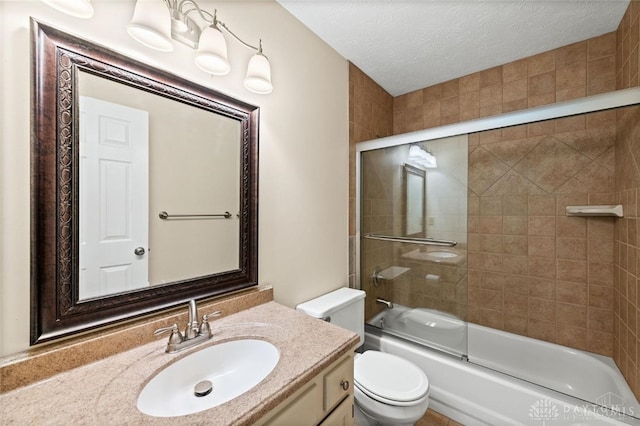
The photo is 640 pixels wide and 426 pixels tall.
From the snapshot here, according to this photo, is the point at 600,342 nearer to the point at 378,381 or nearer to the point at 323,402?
the point at 378,381

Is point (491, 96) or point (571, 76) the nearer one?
point (571, 76)

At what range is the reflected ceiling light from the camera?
1.94 metres

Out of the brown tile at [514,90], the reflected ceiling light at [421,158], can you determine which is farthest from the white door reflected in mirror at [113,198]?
the brown tile at [514,90]

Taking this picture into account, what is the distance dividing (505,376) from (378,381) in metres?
0.79

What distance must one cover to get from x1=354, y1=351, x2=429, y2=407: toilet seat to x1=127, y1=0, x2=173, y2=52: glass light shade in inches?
68.1

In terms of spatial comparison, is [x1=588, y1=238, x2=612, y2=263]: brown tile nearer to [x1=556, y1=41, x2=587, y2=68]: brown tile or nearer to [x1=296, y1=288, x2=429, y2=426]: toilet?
[x1=556, y1=41, x2=587, y2=68]: brown tile

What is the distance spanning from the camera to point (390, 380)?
138cm

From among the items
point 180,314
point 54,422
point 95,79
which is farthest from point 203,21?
point 54,422

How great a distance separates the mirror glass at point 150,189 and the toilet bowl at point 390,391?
3.04 ft

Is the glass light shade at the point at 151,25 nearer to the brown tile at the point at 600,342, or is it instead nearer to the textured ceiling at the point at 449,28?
the textured ceiling at the point at 449,28

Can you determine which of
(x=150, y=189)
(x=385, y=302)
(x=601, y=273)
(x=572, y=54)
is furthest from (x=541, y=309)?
(x=150, y=189)

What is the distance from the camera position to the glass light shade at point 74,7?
2.39 feet

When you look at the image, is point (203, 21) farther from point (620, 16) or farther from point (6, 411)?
point (620, 16)

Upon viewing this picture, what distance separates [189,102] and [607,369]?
2.81 meters
